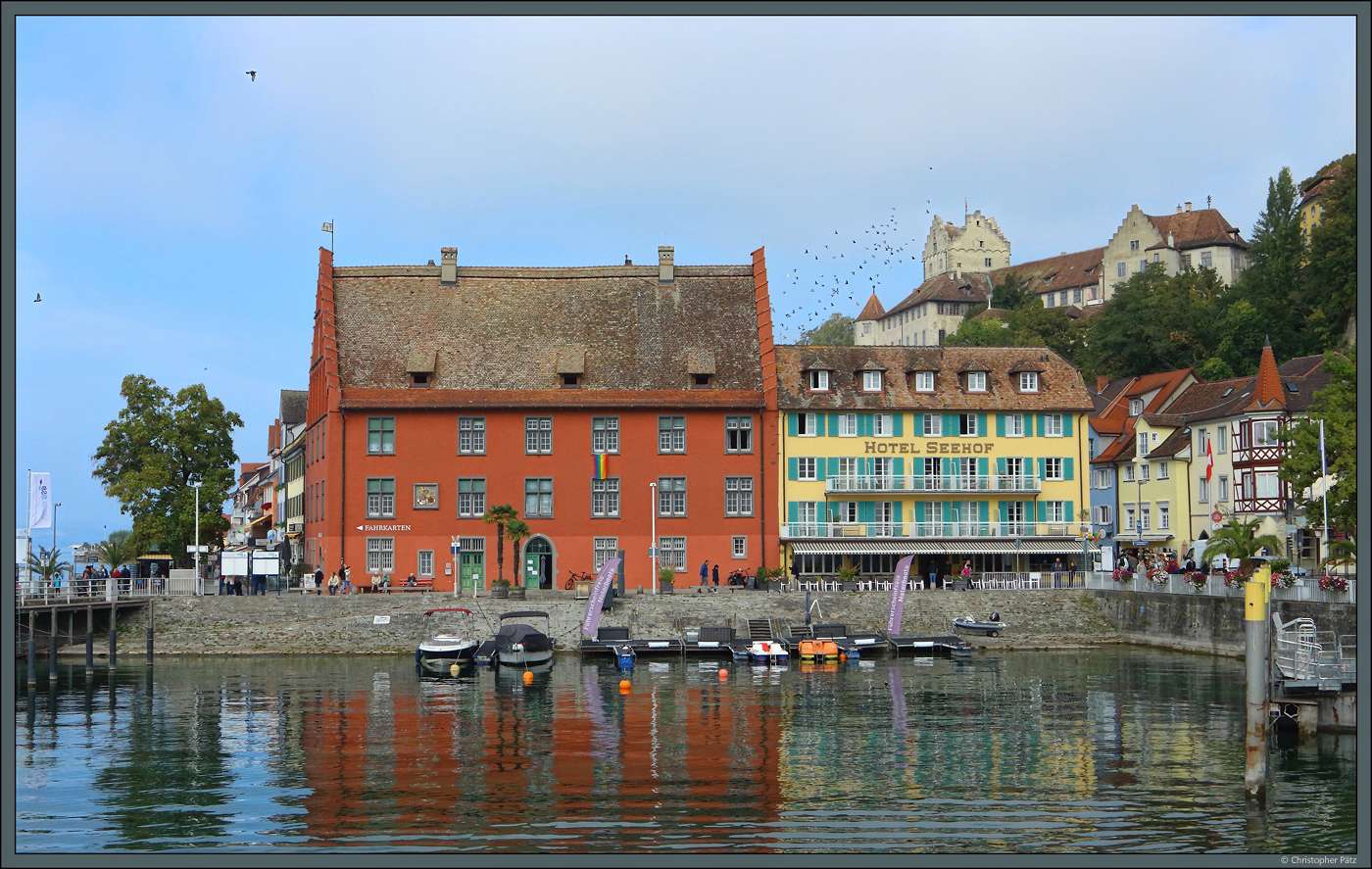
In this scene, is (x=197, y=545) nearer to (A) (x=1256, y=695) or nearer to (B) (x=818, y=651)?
(B) (x=818, y=651)

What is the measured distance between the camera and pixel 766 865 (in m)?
21.8

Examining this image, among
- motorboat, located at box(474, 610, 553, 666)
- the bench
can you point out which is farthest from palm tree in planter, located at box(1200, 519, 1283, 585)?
the bench

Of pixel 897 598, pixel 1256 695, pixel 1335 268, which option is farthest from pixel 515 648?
pixel 1335 268

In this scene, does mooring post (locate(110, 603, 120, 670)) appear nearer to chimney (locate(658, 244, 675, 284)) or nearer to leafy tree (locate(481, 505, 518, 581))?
leafy tree (locate(481, 505, 518, 581))

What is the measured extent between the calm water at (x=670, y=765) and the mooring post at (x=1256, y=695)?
26.6 inches

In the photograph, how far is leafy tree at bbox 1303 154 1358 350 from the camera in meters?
94.2

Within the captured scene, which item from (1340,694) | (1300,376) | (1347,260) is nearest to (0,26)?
(1340,694)

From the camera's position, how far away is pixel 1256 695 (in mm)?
28266

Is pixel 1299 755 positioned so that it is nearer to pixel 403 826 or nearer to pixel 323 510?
pixel 403 826

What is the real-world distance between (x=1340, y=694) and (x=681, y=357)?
141ft

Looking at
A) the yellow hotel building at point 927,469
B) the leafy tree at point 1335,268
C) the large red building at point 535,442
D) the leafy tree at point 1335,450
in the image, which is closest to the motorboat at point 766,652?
the large red building at point 535,442

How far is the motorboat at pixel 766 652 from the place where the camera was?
5828cm

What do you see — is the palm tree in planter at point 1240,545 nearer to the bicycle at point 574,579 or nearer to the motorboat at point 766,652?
the motorboat at point 766,652

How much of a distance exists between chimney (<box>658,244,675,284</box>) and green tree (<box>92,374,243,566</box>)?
2761cm
